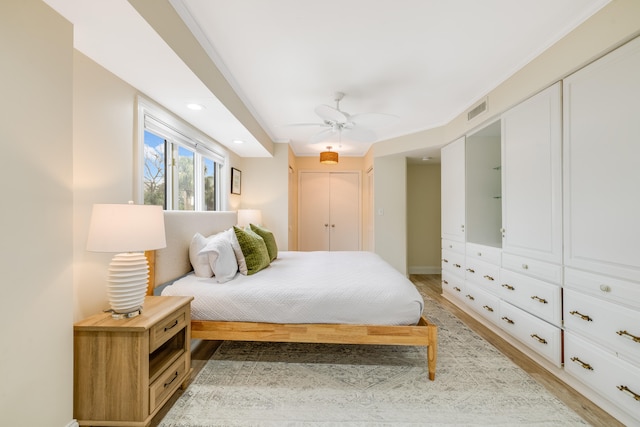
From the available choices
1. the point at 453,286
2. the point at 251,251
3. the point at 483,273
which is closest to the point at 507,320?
the point at 483,273

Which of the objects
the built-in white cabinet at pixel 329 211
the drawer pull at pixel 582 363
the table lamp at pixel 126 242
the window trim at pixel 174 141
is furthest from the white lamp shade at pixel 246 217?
the drawer pull at pixel 582 363

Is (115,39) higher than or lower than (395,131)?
lower

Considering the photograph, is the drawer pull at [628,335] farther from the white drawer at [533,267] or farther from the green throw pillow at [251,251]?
the green throw pillow at [251,251]

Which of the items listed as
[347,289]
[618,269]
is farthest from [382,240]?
[618,269]

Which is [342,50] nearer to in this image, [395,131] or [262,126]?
[262,126]

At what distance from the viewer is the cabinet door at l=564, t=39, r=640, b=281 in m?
1.47

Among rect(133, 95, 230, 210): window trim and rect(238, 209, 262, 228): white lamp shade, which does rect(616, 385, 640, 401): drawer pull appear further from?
rect(238, 209, 262, 228): white lamp shade

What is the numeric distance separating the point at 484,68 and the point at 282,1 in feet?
6.23

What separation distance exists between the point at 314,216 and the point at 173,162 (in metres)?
3.43

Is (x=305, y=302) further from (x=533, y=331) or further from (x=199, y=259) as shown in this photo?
(x=533, y=331)

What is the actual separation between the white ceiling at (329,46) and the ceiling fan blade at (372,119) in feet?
0.99

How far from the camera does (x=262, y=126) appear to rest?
3.87m

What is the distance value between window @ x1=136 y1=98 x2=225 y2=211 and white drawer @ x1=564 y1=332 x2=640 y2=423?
336 cm

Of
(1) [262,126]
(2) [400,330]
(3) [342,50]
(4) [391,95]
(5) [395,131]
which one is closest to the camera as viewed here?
(2) [400,330]
